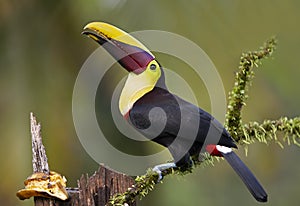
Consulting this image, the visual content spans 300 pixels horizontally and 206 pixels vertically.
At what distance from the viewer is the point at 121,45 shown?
10.1 feet

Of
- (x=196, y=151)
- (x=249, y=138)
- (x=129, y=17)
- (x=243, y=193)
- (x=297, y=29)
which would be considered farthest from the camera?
(x=243, y=193)

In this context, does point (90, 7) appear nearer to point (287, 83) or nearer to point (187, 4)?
point (187, 4)

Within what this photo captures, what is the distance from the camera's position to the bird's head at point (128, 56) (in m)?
3.06

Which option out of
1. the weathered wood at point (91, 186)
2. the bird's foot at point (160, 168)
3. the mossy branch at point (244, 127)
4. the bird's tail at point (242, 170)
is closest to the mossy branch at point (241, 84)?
the mossy branch at point (244, 127)

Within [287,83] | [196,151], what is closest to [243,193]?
[287,83]

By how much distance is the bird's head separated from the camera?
3.06 meters

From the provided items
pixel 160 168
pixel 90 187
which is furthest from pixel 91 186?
pixel 160 168

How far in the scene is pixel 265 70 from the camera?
17.0 ft

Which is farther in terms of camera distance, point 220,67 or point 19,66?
point 19,66

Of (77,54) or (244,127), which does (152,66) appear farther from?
(77,54)

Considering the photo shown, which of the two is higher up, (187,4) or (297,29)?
(187,4)

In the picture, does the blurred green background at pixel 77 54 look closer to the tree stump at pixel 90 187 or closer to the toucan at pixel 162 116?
the toucan at pixel 162 116

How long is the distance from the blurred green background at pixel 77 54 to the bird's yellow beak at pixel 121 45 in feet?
5.53

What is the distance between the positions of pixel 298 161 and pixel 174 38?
8.24 feet
